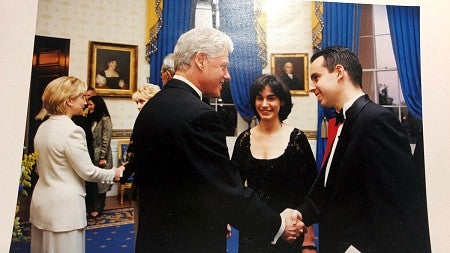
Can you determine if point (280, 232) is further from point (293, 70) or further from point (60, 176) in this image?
Answer: point (60, 176)

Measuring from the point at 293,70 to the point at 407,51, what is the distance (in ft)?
1.44

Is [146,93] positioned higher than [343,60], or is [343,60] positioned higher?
[343,60]

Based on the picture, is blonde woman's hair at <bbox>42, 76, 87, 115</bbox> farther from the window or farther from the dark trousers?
the window

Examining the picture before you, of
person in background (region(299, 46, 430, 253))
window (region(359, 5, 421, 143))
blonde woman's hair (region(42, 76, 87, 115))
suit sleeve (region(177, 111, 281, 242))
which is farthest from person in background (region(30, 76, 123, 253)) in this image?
window (region(359, 5, 421, 143))

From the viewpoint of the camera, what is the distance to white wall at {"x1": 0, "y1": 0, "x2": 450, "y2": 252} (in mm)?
1093

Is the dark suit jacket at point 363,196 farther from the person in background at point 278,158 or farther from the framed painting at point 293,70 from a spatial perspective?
the framed painting at point 293,70

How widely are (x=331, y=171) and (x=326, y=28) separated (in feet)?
1.60

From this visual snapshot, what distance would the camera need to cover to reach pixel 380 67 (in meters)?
1.25

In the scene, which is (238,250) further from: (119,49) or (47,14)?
(47,14)

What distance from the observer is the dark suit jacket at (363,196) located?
118 cm

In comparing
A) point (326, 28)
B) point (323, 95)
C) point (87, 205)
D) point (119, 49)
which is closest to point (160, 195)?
point (87, 205)

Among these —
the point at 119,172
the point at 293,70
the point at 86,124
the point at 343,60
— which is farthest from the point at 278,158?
the point at 86,124

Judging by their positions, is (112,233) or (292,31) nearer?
(112,233)

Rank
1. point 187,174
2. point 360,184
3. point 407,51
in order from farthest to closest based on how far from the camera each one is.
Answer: point 407,51
point 360,184
point 187,174
